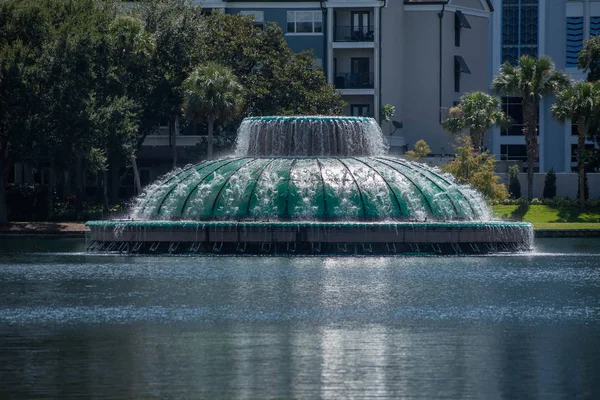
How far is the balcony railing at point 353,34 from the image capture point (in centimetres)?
9500

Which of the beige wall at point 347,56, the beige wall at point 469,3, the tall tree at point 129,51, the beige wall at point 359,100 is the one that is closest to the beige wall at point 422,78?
the beige wall at point 469,3

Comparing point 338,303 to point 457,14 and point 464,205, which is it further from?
point 457,14

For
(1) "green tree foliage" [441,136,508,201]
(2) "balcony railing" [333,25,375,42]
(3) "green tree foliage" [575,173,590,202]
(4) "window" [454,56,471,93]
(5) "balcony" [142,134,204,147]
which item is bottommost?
(3) "green tree foliage" [575,173,590,202]

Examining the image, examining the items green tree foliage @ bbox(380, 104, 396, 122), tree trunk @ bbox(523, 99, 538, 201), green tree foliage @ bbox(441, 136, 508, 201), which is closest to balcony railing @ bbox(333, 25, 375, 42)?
green tree foliage @ bbox(380, 104, 396, 122)

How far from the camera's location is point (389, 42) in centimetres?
9800

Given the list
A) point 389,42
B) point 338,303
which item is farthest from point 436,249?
point 389,42

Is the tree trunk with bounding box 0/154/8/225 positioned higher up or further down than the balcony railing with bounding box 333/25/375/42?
further down

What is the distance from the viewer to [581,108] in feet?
281

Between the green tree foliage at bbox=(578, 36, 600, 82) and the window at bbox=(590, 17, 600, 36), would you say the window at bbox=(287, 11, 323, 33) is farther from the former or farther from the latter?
the window at bbox=(590, 17, 600, 36)

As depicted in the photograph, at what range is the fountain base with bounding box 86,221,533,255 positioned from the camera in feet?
163

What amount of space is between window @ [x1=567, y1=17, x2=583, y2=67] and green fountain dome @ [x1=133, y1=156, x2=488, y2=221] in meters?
64.9

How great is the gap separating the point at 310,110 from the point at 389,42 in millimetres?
18906

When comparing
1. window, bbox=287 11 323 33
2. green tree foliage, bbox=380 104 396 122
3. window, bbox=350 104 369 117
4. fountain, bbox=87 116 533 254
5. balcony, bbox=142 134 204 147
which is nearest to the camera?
fountain, bbox=87 116 533 254

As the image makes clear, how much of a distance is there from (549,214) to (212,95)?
22359 millimetres
